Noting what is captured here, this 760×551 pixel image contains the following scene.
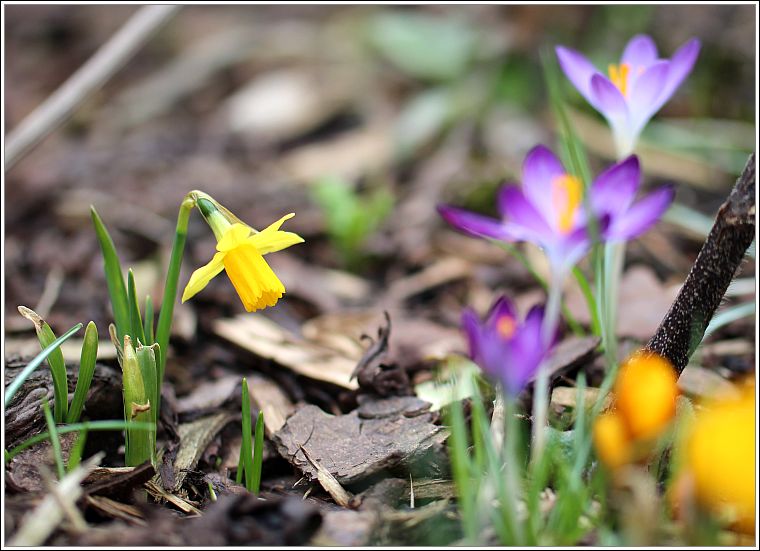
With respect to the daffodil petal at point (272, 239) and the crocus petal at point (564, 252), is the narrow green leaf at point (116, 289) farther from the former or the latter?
the crocus petal at point (564, 252)

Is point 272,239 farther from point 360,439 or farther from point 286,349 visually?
point 286,349

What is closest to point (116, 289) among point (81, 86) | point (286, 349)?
point (286, 349)

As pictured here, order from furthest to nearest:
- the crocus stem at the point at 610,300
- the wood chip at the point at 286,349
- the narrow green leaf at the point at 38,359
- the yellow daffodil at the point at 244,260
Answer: the wood chip at the point at 286,349 < the crocus stem at the point at 610,300 < the yellow daffodil at the point at 244,260 < the narrow green leaf at the point at 38,359

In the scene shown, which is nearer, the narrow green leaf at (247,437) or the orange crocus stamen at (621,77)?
the narrow green leaf at (247,437)

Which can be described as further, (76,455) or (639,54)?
(639,54)

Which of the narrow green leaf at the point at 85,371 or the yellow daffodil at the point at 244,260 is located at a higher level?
the yellow daffodil at the point at 244,260

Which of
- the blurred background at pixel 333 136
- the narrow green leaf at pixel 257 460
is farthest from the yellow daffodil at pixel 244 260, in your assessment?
the blurred background at pixel 333 136

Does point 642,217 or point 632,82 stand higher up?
point 632,82
